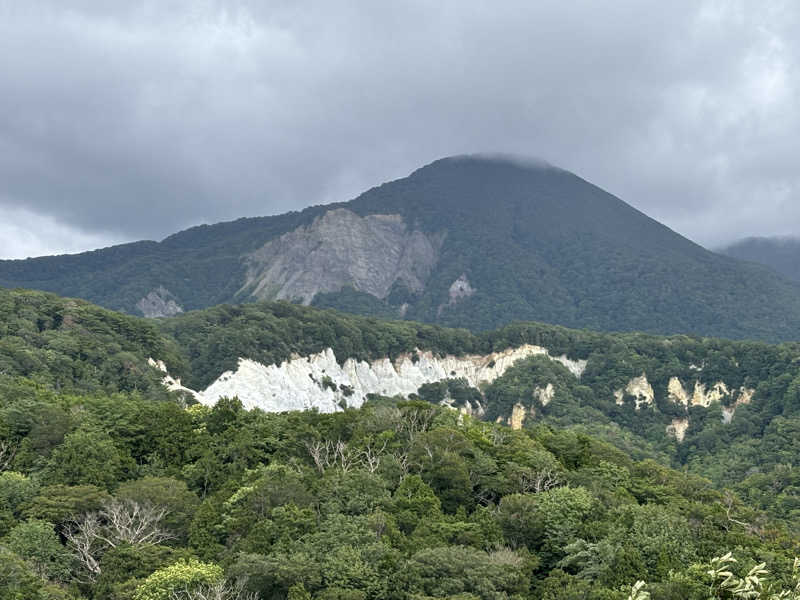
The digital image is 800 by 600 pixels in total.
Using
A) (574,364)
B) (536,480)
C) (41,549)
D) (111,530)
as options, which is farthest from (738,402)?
(41,549)

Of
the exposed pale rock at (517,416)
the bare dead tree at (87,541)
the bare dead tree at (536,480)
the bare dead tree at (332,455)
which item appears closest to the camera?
the bare dead tree at (87,541)

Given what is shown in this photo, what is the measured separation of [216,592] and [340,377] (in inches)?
2954

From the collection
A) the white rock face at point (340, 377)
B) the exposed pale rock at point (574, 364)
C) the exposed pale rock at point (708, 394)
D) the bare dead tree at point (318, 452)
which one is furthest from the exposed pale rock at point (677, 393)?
the bare dead tree at point (318, 452)

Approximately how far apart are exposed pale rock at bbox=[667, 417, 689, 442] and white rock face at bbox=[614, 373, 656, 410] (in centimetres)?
468

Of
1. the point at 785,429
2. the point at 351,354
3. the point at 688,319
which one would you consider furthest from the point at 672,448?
the point at 688,319

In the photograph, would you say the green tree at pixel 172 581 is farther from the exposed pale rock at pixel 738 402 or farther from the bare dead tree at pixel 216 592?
the exposed pale rock at pixel 738 402

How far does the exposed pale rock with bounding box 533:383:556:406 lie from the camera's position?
361 feet

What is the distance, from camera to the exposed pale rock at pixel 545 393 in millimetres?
110062

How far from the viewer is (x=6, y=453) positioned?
4153cm

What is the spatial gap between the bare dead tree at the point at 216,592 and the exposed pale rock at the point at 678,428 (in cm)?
8952

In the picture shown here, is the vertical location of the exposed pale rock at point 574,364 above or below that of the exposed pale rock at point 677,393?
above

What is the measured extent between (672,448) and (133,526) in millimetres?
81621

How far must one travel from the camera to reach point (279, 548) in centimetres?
3164

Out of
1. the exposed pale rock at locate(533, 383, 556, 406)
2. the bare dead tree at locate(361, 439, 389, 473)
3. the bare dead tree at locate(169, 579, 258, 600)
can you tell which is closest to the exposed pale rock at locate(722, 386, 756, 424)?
the exposed pale rock at locate(533, 383, 556, 406)
